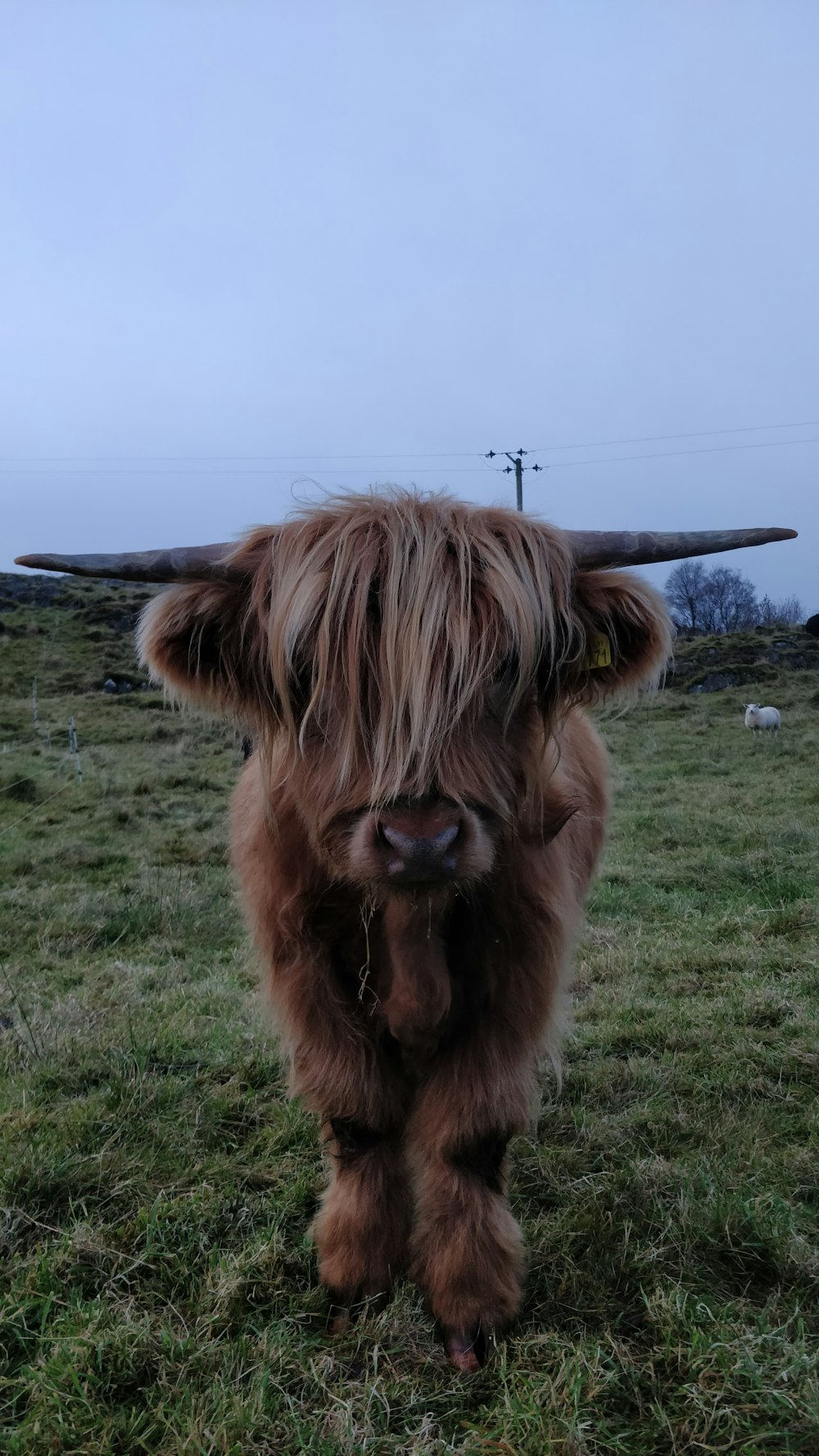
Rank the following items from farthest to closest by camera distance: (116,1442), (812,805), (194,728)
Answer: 1. (194,728)
2. (812,805)
3. (116,1442)

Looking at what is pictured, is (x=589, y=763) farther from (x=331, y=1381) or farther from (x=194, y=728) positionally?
(x=194, y=728)

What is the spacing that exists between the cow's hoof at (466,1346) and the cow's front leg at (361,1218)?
0.19 m

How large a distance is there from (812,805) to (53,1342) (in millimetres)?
8171

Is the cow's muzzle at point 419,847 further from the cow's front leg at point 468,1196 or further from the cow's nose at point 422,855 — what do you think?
the cow's front leg at point 468,1196

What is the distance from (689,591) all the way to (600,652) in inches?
1959

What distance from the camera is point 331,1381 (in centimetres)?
189

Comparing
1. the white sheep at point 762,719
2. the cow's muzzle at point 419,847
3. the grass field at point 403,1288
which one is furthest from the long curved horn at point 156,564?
the white sheep at point 762,719

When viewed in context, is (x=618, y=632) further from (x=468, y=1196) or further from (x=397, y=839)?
(x=468, y=1196)

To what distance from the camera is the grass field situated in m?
1.74

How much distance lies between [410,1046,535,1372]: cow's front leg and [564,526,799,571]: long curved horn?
3.66 feet

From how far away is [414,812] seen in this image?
1.66 m

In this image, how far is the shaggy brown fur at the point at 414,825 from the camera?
173 cm

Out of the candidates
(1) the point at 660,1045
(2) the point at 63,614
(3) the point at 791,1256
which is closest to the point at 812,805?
(1) the point at 660,1045

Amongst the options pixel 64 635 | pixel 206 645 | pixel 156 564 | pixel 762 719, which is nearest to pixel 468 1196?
pixel 206 645
